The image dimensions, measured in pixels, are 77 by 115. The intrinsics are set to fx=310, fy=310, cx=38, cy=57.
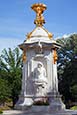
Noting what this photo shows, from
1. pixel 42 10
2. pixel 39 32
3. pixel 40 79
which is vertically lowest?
pixel 40 79

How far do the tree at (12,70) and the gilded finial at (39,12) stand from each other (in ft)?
48.1

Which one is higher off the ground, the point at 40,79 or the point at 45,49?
the point at 45,49

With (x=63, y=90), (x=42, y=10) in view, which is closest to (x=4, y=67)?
(x=63, y=90)

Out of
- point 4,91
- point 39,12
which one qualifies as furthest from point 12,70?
point 39,12

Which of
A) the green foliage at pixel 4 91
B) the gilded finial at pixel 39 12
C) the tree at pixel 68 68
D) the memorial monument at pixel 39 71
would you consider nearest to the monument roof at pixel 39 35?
the memorial monument at pixel 39 71

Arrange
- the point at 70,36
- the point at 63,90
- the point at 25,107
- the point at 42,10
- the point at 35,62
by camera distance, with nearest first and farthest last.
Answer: the point at 25,107 → the point at 35,62 → the point at 42,10 → the point at 63,90 → the point at 70,36

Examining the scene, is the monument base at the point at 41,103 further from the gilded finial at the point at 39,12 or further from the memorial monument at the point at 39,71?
the gilded finial at the point at 39,12

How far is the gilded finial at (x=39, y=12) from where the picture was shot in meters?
25.5

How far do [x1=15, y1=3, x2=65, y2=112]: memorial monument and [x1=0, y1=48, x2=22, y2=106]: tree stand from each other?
1461 centimetres

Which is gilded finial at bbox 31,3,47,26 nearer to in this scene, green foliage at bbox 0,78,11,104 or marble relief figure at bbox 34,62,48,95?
marble relief figure at bbox 34,62,48,95

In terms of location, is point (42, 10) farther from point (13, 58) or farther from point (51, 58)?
point (13, 58)

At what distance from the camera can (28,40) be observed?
2442 cm

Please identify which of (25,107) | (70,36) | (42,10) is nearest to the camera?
(25,107)

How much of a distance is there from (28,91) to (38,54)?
2.98 meters
